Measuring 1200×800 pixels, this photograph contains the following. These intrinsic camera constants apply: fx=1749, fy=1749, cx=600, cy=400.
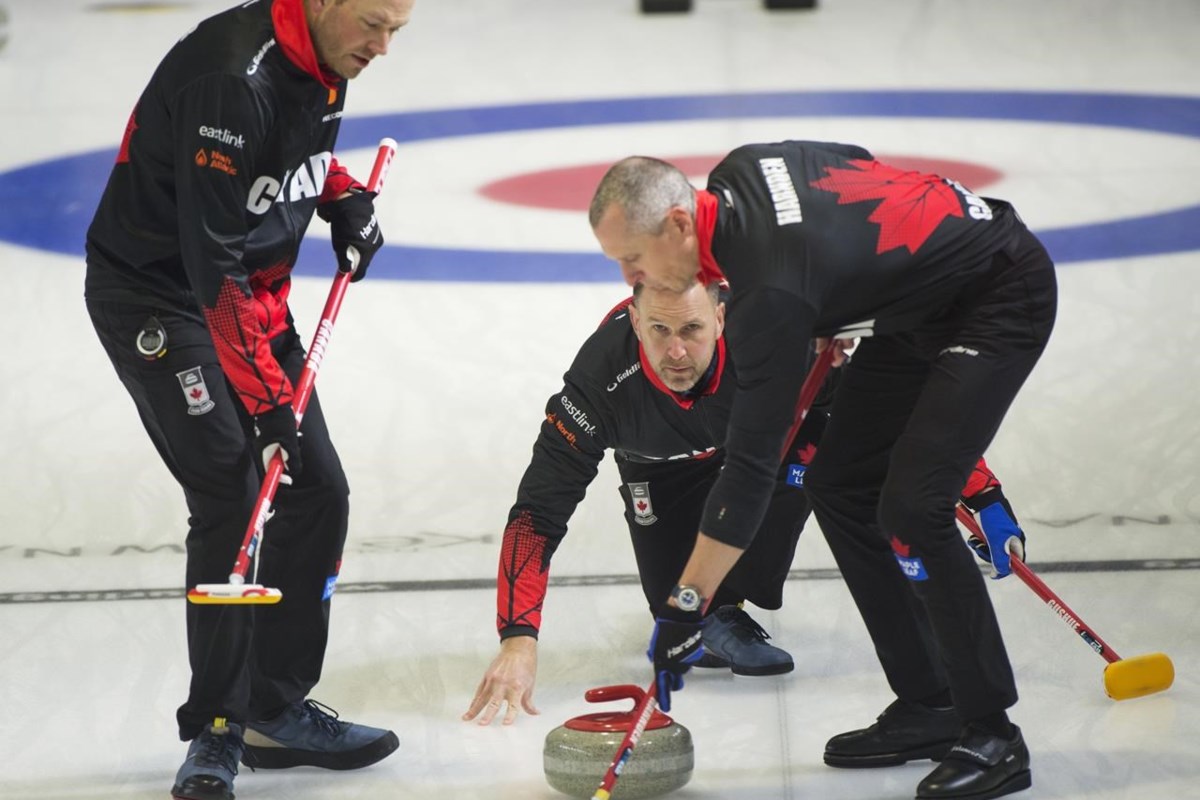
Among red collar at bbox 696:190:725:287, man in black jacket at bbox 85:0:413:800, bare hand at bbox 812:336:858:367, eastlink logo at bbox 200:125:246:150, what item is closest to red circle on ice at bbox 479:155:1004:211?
bare hand at bbox 812:336:858:367

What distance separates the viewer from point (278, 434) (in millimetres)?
3619

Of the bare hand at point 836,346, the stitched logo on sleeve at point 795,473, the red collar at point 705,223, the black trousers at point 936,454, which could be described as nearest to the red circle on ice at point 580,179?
the stitched logo on sleeve at point 795,473

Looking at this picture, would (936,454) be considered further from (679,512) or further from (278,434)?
(278,434)

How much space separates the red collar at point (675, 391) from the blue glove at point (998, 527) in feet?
2.15

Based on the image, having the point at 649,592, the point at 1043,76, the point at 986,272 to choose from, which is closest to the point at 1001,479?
the point at 649,592

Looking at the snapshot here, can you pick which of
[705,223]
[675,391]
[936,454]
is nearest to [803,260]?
[705,223]

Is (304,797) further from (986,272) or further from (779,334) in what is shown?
(986,272)

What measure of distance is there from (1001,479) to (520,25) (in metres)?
6.77

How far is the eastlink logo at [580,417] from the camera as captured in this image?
159 inches

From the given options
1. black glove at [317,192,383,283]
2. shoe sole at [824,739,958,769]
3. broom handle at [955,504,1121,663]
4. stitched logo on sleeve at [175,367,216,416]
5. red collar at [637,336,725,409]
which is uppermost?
black glove at [317,192,383,283]

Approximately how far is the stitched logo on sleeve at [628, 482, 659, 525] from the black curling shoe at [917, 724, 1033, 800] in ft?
3.36

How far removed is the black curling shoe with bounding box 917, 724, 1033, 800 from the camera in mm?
3518

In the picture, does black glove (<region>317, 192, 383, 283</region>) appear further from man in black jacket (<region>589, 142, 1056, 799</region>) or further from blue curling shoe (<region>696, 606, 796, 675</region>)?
blue curling shoe (<region>696, 606, 796, 675</region>)

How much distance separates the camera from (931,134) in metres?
8.59
